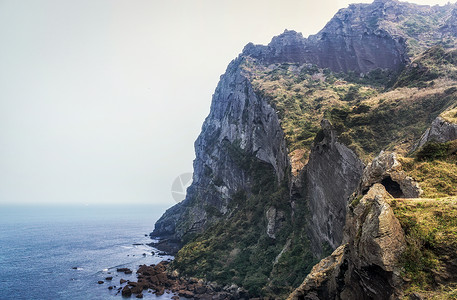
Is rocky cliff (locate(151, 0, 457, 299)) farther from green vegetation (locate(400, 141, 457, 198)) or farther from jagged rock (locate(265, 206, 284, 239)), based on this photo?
jagged rock (locate(265, 206, 284, 239))

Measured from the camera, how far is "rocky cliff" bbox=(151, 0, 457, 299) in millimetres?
14672

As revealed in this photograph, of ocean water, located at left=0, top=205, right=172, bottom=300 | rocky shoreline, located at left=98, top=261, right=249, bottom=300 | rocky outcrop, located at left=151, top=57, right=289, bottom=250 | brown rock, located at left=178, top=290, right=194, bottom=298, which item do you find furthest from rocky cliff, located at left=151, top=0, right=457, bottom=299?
ocean water, located at left=0, top=205, right=172, bottom=300

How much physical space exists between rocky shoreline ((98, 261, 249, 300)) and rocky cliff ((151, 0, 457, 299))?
1.92 m

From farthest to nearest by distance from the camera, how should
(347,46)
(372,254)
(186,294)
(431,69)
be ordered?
1. (347,46)
2. (186,294)
3. (431,69)
4. (372,254)

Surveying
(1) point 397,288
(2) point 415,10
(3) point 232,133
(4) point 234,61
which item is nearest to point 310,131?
(3) point 232,133

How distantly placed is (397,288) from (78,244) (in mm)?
115812

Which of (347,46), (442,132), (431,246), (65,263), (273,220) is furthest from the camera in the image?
(347,46)

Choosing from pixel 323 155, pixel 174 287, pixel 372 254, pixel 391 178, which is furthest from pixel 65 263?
pixel 372 254

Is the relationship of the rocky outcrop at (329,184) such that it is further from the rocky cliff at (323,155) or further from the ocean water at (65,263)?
the ocean water at (65,263)

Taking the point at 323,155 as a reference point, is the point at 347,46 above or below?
above

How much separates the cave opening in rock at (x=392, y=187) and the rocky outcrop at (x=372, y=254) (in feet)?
5.63

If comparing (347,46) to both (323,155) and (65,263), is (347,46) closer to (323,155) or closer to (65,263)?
(323,155)

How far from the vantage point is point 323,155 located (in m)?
38.8

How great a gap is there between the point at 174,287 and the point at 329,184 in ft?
132
